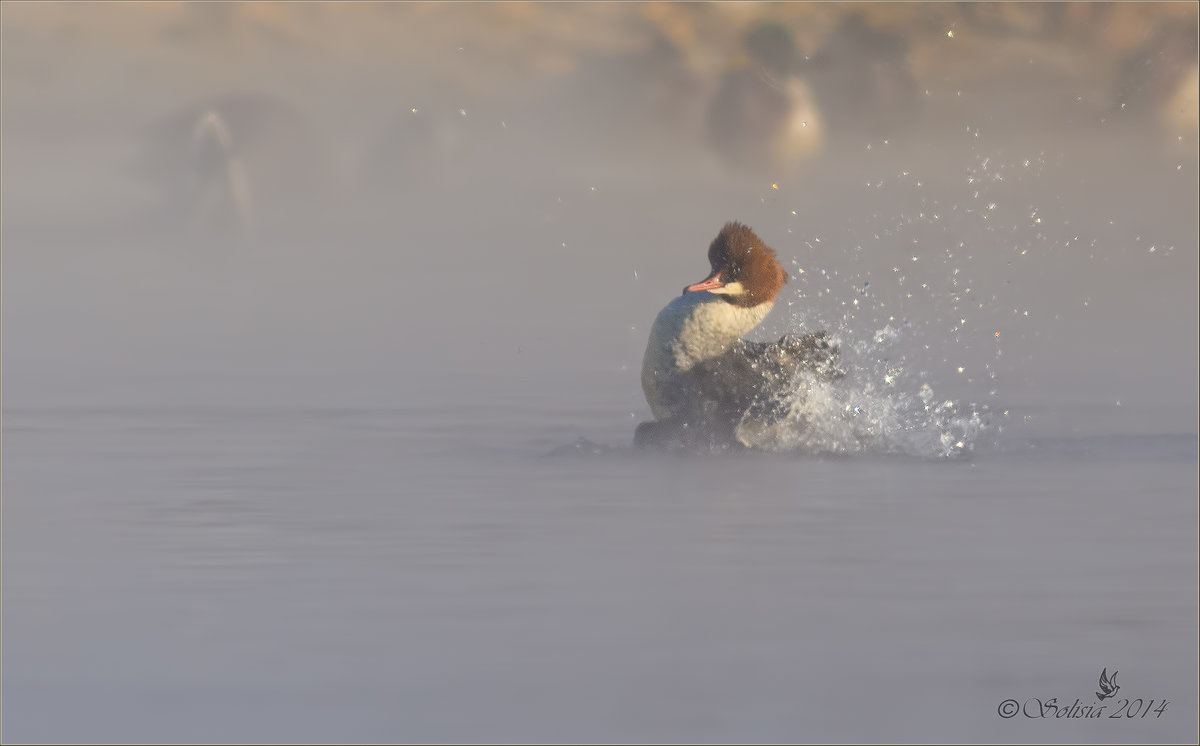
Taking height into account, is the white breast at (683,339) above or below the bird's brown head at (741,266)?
below

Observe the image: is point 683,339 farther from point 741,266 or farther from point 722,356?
point 741,266

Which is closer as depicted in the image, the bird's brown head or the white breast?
the white breast

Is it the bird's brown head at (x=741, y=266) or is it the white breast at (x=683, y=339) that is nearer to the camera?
the white breast at (x=683, y=339)

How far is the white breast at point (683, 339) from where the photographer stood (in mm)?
8555

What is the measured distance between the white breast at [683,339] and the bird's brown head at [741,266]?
0.09 metres

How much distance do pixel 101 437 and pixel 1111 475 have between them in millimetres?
4871

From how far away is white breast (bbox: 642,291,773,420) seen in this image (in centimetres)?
855

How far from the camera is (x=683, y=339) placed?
857 cm

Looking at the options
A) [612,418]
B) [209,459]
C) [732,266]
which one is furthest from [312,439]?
[732,266]

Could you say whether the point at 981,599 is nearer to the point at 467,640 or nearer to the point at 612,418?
the point at 467,640

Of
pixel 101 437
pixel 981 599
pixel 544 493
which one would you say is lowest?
pixel 981 599

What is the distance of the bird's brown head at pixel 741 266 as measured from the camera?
880 centimetres

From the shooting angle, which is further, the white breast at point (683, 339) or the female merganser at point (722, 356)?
the white breast at point (683, 339)

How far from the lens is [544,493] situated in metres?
7.20
